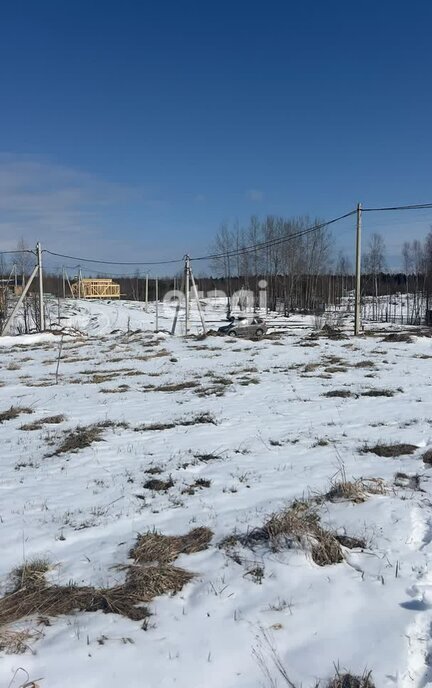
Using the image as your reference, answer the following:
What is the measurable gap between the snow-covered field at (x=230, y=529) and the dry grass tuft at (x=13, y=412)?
104mm

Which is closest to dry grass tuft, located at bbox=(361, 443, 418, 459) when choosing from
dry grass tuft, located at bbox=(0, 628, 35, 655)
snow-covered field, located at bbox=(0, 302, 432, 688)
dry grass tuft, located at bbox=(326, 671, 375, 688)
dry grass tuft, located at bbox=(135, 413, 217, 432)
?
snow-covered field, located at bbox=(0, 302, 432, 688)

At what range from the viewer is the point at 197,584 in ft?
11.1

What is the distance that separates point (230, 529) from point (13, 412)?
684 centimetres

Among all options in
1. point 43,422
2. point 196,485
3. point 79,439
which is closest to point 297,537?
point 196,485

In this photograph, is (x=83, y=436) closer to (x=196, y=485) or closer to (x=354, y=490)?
(x=196, y=485)

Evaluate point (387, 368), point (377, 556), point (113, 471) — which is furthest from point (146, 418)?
point (387, 368)

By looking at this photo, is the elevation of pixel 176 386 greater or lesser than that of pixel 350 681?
lesser

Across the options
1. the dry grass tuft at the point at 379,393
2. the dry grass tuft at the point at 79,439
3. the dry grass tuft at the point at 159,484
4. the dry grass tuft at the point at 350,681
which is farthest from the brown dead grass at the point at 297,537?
the dry grass tuft at the point at 379,393

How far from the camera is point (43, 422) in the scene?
341 inches

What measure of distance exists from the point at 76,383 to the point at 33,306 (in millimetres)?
35620

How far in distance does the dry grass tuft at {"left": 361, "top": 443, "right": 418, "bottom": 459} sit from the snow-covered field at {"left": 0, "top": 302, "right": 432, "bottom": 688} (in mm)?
91

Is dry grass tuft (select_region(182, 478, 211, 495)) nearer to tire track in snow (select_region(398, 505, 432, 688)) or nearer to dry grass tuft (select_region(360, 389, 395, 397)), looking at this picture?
tire track in snow (select_region(398, 505, 432, 688))

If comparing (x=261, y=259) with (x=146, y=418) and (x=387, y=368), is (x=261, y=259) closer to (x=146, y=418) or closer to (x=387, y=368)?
(x=387, y=368)

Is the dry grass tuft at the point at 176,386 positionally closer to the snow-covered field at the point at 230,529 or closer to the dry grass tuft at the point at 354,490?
the snow-covered field at the point at 230,529
